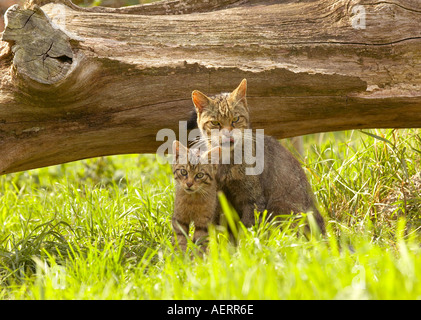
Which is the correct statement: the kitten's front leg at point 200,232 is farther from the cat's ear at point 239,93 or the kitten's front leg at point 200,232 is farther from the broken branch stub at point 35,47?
the broken branch stub at point 35,47

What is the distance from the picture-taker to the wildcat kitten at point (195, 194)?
447 cm

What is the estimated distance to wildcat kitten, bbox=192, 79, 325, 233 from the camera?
448 cm

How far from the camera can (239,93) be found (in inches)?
172

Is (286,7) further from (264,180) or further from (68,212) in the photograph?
(68,212)

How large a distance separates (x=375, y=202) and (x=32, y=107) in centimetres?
321

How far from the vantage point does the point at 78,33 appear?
4.22 m

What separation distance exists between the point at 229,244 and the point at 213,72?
4.82ft

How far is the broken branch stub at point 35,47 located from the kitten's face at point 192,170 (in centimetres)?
113

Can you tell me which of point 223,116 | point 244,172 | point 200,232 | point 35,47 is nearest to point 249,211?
point 244,172

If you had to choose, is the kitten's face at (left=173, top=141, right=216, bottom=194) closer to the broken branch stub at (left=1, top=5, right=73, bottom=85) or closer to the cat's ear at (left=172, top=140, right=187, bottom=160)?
the cat's ear at (left=172, top=140, right=187, bottom=160)

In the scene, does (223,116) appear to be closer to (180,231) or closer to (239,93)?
(239,93)

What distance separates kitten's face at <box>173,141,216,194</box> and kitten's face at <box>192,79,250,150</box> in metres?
0.20

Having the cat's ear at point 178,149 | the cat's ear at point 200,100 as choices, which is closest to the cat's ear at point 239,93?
the cat's ear at point 200,100

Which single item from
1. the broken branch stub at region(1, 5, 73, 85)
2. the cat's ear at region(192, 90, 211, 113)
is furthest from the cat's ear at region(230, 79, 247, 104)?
the broken branch stub at region(1, 5, 73, 85)
